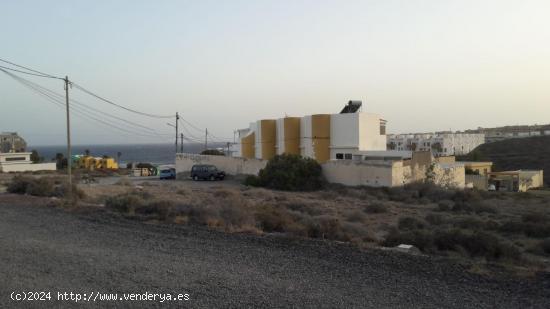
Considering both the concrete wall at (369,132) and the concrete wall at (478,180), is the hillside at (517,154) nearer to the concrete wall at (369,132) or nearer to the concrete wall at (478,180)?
the concrete wall at (478,180)

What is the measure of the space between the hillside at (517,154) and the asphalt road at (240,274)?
84.2 m

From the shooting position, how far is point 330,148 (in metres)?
45.8

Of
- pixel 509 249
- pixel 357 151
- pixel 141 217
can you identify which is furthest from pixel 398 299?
pixel 357 151

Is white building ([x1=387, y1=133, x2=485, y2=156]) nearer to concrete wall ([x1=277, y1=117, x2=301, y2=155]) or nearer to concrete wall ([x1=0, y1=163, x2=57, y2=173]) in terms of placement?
concrete wall ([x1=277, y1=117, x2=301, y2=155])

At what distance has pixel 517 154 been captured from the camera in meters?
110

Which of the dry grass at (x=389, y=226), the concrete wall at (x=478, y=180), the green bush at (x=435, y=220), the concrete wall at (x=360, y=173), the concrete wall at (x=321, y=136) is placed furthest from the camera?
the concrete wall at (x=478, y=180)

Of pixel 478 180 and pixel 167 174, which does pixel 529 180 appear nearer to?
pixel 478 180

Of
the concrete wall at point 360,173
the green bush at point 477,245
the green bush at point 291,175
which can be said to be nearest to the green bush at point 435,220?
the green bush at point 477,245

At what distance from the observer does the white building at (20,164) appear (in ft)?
251

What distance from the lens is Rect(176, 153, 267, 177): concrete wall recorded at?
43.5 metres

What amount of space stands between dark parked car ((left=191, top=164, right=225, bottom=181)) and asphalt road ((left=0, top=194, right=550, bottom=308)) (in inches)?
1320

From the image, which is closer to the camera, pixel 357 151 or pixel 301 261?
pixel 301 261

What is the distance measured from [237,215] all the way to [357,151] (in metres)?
31.5

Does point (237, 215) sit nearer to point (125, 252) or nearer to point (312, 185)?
point (125, 252)
